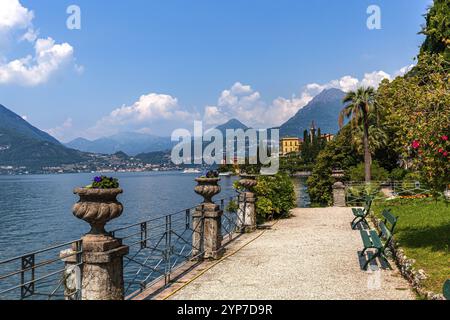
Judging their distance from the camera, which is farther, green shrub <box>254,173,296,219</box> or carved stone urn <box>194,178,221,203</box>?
green shrub <box>254,173,296,219</box>

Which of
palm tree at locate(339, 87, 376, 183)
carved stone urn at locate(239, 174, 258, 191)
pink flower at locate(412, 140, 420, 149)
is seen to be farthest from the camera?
palm tree at locate(339, 87, 376, 183)

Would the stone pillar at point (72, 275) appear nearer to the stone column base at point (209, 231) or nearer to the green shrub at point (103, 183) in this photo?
the green shrub at point (103, 183)

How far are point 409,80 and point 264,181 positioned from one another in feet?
24.8

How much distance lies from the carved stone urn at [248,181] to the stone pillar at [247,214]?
1.25 feet

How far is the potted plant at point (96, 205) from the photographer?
18.3 ft

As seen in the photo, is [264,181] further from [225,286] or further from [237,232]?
[225,286]

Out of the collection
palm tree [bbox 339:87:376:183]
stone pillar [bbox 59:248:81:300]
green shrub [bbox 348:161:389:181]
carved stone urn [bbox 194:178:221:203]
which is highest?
palm tree [bbox 339:87:376:183]

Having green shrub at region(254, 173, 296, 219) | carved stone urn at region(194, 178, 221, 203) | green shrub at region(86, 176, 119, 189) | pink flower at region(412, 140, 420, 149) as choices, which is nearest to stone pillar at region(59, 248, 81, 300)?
green shrub at region(86, 176, 119, 189)

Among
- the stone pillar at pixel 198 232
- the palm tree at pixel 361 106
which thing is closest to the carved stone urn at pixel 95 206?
the stone pillar at pixel 198 232

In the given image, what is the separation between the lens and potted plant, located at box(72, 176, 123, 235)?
559cm

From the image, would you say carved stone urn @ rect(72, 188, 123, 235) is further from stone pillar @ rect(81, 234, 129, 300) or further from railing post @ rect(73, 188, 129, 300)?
stone pillar @ rect(81, 234, 129, 300)

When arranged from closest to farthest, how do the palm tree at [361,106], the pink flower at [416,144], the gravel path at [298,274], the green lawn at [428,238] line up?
the gravel path at [298,274] → the green lawn at [428,238] → the pink flower at [416,144] → the palm tree at [361,106]

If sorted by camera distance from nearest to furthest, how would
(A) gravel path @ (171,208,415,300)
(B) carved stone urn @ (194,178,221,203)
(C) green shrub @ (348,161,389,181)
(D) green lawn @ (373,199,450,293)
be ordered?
(A) gravel path @ (171,208,415,300) < (D) green lawn @ (373,199,450,293) < (B) carved stone urn @ (194,178,221,203) < (C) green shrub @ (348,161,389,181)
